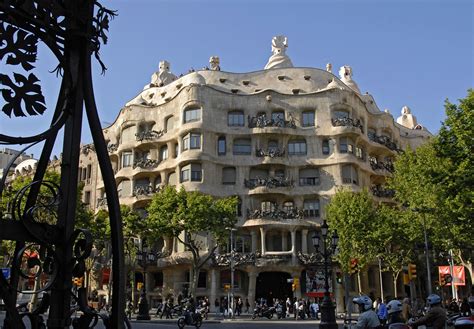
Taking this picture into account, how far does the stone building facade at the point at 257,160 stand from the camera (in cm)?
4578

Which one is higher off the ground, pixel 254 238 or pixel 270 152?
pixel 270 152

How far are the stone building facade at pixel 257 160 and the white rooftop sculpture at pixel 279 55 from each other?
511 centimetres

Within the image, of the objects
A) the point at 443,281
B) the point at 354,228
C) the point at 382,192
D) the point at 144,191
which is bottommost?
the point at 443,281

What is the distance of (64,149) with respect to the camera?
4.31 meters

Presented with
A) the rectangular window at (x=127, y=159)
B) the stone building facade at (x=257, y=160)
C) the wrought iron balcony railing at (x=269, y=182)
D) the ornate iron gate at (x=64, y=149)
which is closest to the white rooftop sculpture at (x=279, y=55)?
the stone building facade at (x=257, y=160)

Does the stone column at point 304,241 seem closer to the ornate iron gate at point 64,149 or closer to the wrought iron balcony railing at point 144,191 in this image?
the wrought iron balcony railing at point 144,191

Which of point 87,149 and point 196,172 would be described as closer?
point 196,172

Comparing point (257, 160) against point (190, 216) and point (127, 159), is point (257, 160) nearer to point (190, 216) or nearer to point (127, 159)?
point (190, 216)

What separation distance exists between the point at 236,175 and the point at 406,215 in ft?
56.1

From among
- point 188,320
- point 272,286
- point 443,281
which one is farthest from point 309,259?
point 188,320

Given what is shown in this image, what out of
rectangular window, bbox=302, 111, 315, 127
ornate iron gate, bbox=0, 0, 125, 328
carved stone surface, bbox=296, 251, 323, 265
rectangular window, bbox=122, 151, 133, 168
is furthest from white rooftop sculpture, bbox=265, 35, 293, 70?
ornate iron gate, bbox=0, 0, 125, 328

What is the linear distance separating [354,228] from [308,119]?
13.7 m

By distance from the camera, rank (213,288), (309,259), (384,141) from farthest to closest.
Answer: (384,141), (213,288), (309,259)

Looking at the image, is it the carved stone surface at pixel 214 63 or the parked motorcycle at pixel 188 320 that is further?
the carved stone surface at pixel 214 63
